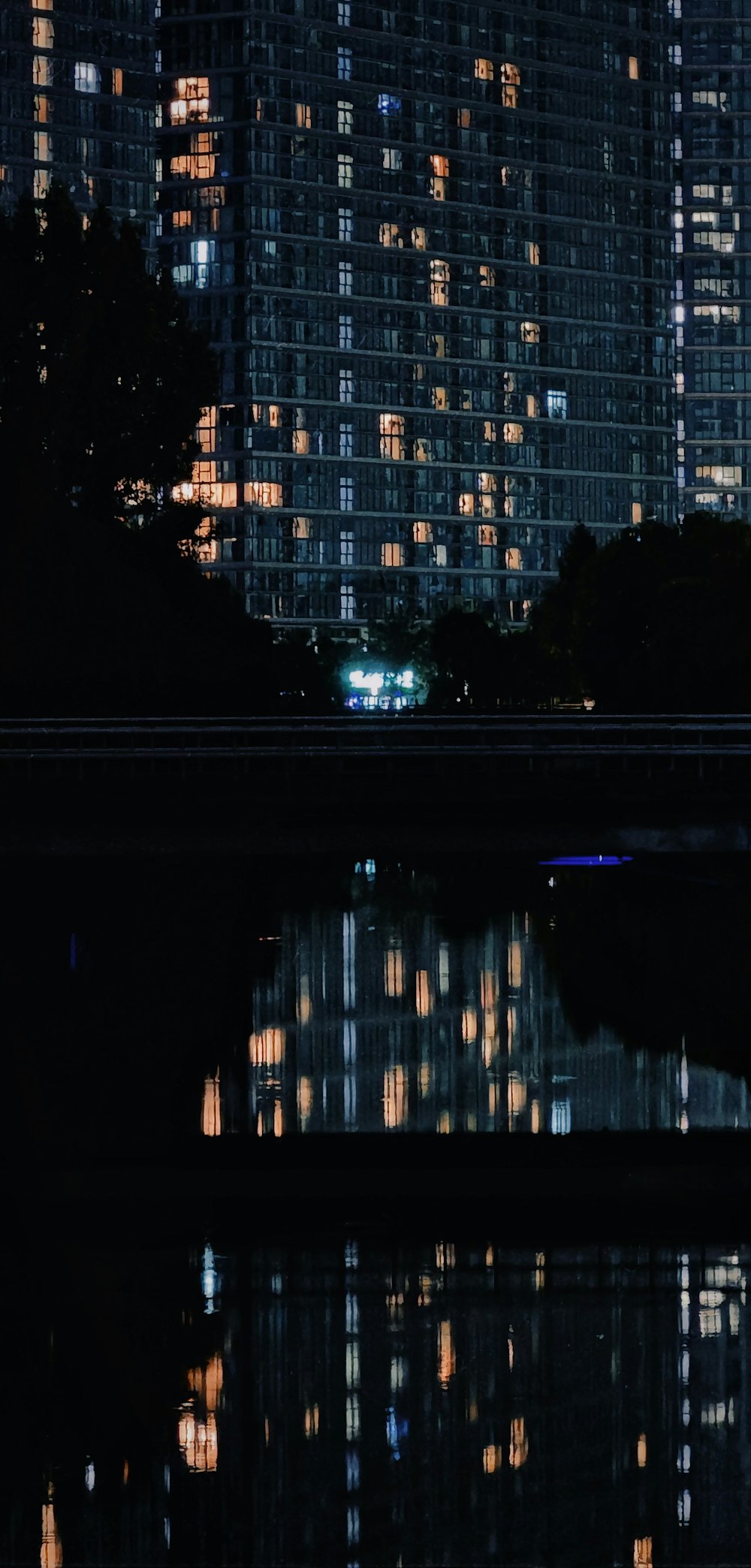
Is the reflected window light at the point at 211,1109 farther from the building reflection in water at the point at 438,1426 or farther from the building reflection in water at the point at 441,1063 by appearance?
the building reflection in water at the point at 438,1426

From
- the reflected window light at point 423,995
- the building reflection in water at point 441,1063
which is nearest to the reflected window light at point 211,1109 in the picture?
the building reflection in water at point 441,1063

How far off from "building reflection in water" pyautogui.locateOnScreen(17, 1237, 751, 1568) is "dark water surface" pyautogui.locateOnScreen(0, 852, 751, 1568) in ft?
0.14

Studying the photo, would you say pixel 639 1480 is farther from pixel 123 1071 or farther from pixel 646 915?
pixel 646 915

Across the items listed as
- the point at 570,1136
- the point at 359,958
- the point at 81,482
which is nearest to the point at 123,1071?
the point at 570,1136

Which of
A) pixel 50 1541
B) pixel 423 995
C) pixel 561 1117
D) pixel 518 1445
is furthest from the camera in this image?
pixel 423 995

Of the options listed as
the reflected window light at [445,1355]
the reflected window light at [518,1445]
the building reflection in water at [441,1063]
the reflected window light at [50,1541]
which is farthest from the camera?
the building reflection in water at [441,1063]

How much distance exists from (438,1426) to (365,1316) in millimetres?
4323

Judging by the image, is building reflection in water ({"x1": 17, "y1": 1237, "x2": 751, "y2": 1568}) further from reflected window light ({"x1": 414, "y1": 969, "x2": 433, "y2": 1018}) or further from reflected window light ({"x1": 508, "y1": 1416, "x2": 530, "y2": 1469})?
reflected window light ({"x1": 414, "y1": 969, "x2": 433, "y2": 1018})

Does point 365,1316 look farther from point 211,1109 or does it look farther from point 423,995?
point 423,995

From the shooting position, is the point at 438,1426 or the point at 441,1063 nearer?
the point at 438,1426

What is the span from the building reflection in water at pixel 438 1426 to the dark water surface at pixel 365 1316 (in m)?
0.04

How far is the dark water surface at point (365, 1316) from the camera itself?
76.9 ft

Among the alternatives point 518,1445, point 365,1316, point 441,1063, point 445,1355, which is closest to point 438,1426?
point 518,1445

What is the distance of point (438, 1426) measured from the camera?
25703 millimetres
